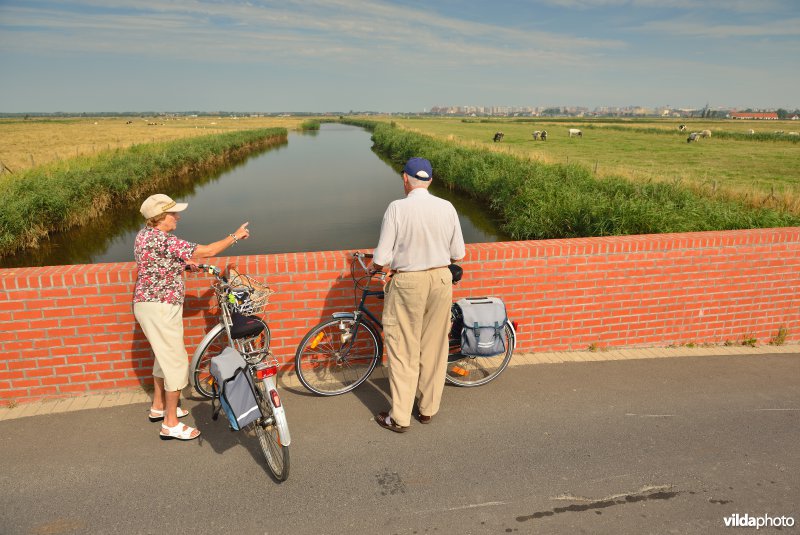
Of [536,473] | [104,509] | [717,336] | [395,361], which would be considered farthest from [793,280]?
[104,509]

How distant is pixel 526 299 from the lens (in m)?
5.08

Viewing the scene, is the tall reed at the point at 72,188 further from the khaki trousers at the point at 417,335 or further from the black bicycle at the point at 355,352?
the khaki trousers at the point at 417,335

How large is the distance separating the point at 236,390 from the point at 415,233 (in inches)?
62.2

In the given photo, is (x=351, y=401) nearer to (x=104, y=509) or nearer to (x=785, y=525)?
(x=104, y=509)

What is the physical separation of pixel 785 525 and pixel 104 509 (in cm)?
394

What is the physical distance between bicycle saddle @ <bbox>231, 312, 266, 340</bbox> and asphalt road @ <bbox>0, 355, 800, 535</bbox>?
80 cm

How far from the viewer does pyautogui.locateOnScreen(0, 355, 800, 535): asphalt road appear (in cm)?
298

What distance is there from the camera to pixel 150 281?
3486mm

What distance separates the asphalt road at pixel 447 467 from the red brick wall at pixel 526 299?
475 mm

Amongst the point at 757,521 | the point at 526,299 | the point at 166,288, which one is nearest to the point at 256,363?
the point at 166,288

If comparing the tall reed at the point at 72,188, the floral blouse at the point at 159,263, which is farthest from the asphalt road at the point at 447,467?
the tall reed at the point at 72,188

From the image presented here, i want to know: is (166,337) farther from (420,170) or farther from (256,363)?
(420,170)

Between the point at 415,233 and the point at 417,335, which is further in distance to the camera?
the point at 417,335

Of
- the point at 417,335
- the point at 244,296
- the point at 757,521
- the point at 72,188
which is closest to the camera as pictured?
the point at 757,521
